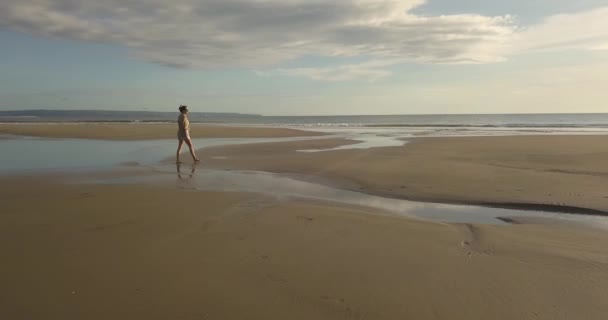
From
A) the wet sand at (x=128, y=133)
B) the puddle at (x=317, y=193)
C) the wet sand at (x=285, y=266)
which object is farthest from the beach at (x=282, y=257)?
the wet sand at (x=128, y=133)

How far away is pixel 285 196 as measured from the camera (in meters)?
8.73

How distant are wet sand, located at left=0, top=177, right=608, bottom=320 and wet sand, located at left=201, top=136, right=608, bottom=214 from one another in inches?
88.3

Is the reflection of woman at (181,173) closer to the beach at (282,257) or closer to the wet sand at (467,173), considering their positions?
the wet sand at (467,173)

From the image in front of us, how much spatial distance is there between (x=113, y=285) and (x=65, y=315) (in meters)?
0.58

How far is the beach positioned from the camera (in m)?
3.75

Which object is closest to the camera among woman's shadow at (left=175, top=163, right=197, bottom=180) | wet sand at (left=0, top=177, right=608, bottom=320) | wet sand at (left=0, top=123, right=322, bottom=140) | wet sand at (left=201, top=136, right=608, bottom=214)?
wet sand at (left=0, top=177, right=608, bottom=320)

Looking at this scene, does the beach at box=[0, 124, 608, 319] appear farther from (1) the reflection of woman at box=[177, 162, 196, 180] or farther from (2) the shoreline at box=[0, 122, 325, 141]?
(2) the shoreline at box=[0, 122, 325, 141]

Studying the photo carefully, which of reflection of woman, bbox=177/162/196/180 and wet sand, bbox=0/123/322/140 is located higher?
wet sand, bbox=0/123/322/140

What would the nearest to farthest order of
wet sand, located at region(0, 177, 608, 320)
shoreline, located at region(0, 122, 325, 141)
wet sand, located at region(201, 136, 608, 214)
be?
wet sand, located at region(0, 177, 608, 320) → wet sand, located at region(201, 136, 608, 214) → shoreline, located at region(0, 122, 325, 141)

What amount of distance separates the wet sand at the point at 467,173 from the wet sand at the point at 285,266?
2244 millimetres

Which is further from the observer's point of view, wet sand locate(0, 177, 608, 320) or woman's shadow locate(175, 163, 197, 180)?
woman's shadow locate(175, 163, 197, 180)

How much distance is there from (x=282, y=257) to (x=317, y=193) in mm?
4381

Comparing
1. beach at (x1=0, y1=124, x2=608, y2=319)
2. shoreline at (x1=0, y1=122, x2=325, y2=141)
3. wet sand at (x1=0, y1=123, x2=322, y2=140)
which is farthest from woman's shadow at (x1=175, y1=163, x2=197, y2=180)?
wet sand at (x1=0, y1=123, x2=322, y2=140)

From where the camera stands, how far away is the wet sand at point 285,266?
3.72m
